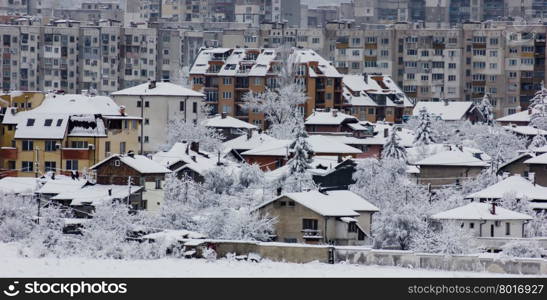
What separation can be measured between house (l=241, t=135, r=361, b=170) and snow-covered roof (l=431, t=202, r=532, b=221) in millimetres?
20258

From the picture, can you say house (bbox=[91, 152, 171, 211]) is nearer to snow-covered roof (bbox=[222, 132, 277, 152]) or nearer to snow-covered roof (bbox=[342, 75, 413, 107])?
snow-covered roof (bbox=[222, 132, 277, 152])

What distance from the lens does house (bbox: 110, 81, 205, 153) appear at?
94312mm

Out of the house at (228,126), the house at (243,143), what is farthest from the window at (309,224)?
the house at (228,126)

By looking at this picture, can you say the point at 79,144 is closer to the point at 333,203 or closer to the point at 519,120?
the point at 333,203

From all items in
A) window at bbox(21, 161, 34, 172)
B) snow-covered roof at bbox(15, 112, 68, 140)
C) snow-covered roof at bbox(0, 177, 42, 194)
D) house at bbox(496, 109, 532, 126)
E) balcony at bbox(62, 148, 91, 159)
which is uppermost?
snow-covered roof at bbox(15, 112, 68, 140)

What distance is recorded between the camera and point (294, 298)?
39.5m

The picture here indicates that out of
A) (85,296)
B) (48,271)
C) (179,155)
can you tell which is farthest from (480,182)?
(85,296)

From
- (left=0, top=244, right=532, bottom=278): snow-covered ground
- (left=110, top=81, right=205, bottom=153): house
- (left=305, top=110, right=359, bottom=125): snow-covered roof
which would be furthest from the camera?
(left=305, top=110, right=359, bottom=125): snow-covered roof

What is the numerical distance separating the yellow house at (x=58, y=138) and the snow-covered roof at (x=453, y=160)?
585 inches

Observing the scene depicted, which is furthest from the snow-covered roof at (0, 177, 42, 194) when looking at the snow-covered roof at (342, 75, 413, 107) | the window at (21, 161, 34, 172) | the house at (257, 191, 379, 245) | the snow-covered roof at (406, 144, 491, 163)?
the snow-covered roof at (342, 75, 413, 107)

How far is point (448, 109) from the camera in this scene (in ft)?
383

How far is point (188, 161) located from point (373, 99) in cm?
4465

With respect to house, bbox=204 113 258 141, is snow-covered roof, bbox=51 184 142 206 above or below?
above

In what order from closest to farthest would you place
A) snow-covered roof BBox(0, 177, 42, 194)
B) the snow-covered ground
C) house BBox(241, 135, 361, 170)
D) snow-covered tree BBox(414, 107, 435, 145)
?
the snow-covered ground < snow-covered roof BBox(0, 177, 42, 194) < house BBox(241, 135, 361, 170) < snow-covered tree BBox(414, 107, 435, 145)
